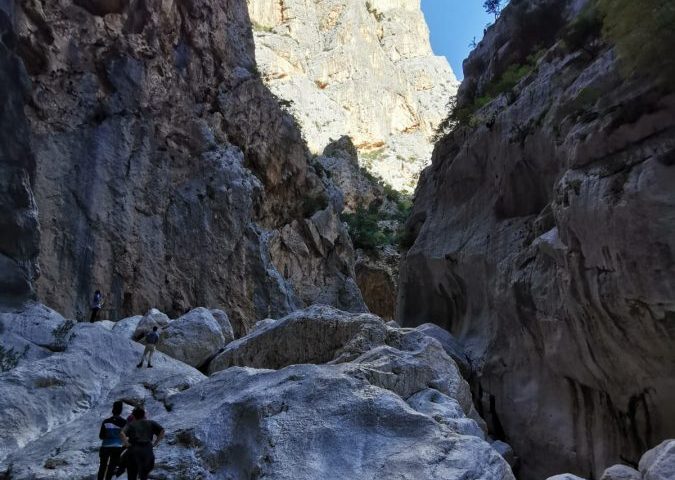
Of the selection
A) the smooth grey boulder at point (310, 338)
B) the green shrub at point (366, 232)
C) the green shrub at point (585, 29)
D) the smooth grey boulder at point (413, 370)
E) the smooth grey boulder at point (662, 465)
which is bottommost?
the smooth grey boulder at point (662, 465)

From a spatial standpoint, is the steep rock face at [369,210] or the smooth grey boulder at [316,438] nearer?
the smooth grey boulder at [316,438]

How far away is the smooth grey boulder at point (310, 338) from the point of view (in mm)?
12688

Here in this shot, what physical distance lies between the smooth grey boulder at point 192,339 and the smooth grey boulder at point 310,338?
169 centimetres

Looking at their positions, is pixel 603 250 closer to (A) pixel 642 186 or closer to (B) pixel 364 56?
(A) pixel 642 186

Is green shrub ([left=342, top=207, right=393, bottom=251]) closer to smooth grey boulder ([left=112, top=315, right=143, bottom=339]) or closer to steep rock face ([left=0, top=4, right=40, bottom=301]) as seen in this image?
smooth grey boulder ([left=112, top=315, right=143, bottom=339])

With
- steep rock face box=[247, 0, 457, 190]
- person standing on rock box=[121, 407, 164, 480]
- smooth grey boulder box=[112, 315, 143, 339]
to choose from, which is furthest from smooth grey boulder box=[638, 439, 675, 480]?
steep rock face box=[247, 0, 457, 190]

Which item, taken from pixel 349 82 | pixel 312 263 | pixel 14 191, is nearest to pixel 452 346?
pixel 14 191

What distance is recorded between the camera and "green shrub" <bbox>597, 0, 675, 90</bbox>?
12.1m

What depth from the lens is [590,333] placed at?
45.2 feet

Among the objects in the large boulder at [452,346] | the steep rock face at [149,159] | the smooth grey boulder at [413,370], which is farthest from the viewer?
the steep rock face at [149,159]

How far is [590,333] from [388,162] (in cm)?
7058

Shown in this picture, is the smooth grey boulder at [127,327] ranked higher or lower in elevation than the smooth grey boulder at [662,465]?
higher

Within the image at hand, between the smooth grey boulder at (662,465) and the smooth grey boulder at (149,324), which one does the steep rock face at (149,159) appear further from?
the smooth grey boulder at (662,465)

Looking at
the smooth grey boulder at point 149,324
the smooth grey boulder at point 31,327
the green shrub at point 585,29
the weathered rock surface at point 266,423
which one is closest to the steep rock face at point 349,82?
the green shrub at point 585,29
